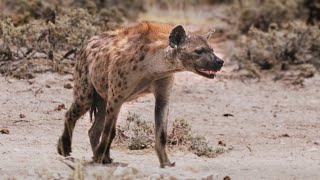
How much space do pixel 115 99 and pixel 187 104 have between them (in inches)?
138

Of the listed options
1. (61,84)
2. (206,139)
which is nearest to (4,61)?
(61,84)

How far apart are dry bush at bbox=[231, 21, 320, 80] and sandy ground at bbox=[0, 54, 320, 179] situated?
642mm

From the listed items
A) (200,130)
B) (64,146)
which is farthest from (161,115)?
(200,130)

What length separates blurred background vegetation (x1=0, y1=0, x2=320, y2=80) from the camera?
1076cm

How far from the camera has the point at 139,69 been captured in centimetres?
675

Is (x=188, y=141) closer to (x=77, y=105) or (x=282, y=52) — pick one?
(x=77, y=105)

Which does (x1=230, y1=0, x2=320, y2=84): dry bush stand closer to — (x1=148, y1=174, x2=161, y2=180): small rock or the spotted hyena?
the spotted hyena

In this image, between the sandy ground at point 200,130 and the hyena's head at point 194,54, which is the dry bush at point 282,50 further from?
the hyena's head at point 194,54

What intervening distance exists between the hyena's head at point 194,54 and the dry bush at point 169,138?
1234mm

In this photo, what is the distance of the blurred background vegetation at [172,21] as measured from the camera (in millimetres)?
10758

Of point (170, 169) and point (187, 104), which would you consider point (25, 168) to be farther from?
point (187, 104)

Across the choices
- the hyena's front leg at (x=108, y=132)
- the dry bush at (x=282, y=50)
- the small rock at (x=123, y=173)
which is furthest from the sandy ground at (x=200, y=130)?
the dry bush at (x=282, y=50)

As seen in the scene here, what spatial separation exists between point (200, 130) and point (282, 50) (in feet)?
13.1

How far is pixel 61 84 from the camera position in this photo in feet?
33.9
